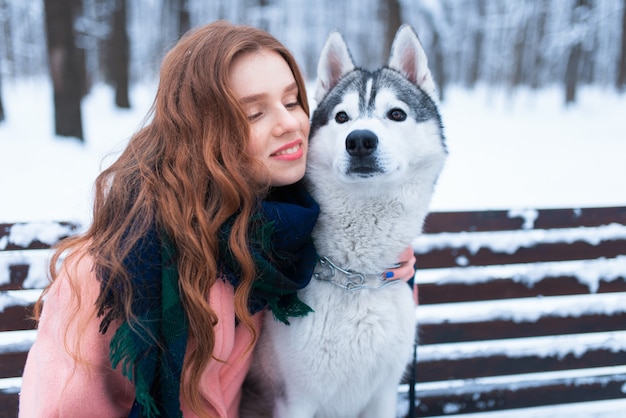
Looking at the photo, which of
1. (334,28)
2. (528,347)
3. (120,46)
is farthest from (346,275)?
(120,46)

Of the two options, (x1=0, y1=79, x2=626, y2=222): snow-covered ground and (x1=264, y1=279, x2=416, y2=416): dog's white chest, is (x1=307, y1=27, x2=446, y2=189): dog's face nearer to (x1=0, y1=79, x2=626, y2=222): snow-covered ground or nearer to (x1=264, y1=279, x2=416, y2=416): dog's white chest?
(x1=264, y1=279, x2=416, y2=416): dog's white chest

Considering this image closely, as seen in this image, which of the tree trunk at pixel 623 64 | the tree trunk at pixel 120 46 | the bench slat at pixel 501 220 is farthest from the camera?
the tree trunk at pixel 623 64

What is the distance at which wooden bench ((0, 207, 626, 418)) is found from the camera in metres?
2.24

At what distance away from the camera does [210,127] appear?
1340mm

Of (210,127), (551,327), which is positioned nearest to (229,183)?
(210,127)

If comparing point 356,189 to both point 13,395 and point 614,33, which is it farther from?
point 614,33

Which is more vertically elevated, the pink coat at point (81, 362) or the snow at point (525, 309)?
the pink coat at point (81, 362)

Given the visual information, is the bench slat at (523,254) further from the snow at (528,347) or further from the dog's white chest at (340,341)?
the dog's white chest at (340,341)

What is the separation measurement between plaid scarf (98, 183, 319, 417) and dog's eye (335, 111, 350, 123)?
0.42 metres

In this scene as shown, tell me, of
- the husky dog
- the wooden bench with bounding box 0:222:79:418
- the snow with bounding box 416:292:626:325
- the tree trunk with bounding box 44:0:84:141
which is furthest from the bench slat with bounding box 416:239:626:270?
the tree trunk with bounding box 44:0:84:141

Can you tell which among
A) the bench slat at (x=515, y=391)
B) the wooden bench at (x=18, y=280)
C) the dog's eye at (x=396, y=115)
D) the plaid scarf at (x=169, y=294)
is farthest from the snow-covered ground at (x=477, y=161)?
the bench slat at (x=515, y=391)

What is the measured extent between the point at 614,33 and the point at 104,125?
797 inches

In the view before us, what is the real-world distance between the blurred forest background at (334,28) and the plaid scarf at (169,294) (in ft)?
2.61

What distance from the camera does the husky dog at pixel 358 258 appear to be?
1.49 m
